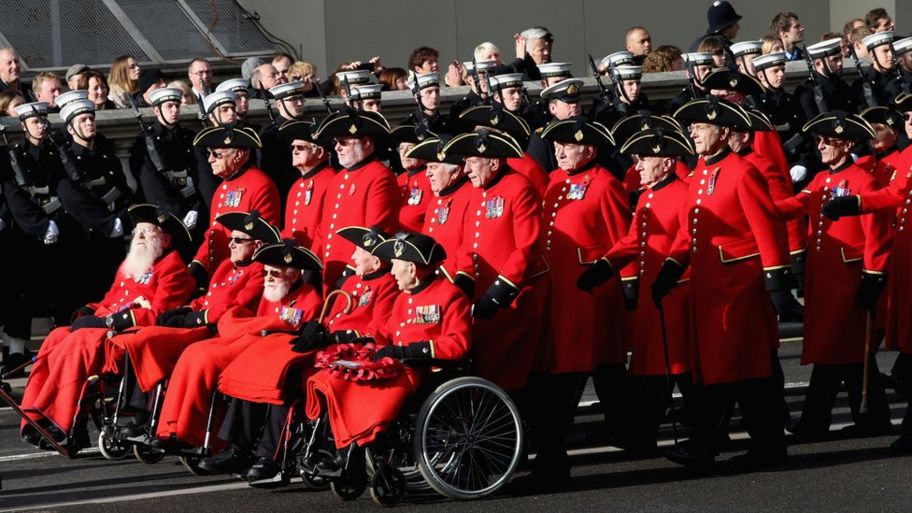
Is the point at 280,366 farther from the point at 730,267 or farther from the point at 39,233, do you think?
the point at 39,233

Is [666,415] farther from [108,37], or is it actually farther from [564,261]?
[108,37]

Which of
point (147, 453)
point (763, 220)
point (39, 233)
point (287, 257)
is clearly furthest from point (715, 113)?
point (39, 233)

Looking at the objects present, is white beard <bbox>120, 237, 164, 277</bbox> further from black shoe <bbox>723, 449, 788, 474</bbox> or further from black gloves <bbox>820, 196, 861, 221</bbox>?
black gloves <bbox>820, 196, 861, 221</bbox>

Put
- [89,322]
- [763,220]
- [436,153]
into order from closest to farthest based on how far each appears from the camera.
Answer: [763,220]
[436,153]
[89,322]

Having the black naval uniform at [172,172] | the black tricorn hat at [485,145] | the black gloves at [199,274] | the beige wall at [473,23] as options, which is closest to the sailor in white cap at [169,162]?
the black naval uniform at [172,172]

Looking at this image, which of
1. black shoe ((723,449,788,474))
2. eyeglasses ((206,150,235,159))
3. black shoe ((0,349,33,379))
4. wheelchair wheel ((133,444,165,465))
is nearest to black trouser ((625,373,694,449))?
black shoe ((723,449,788,474))

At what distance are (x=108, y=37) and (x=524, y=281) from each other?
11291mm

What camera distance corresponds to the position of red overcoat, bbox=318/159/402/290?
11.5 meters

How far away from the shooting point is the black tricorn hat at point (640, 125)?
11.0m

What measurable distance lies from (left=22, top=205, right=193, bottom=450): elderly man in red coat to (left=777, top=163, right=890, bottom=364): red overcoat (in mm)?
3512

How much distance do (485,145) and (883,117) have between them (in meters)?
2.71

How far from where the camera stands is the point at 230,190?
12461 millimetres

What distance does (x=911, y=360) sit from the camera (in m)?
10.8

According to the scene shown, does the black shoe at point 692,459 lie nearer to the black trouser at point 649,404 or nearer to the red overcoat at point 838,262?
the black trouser at point 649,404
